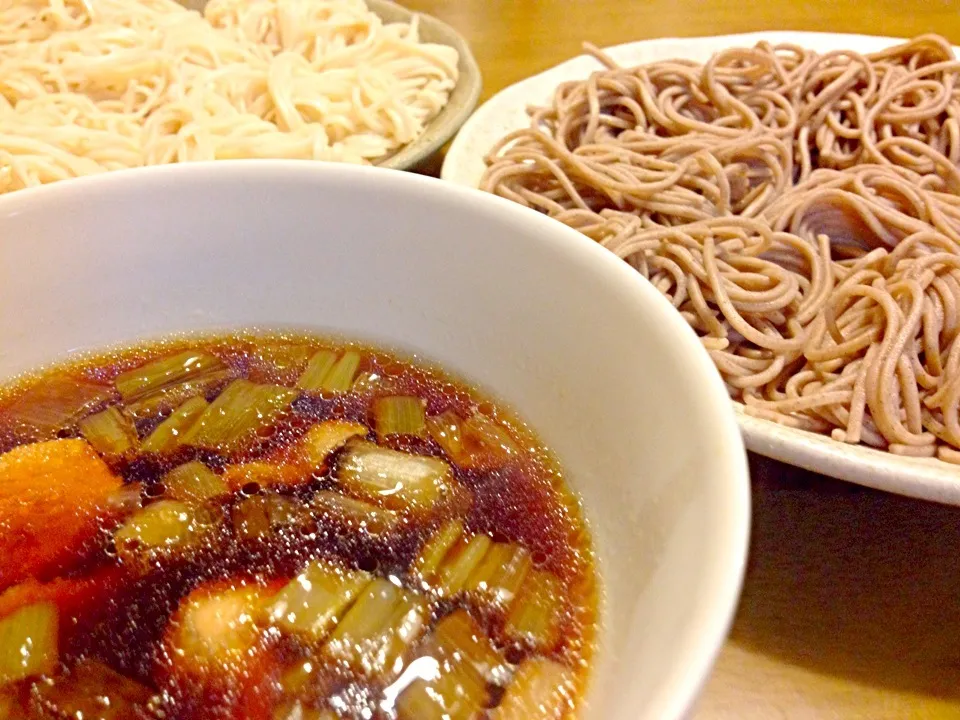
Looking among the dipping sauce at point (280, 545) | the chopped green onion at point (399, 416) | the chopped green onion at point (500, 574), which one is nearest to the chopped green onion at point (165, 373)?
the dipping sauce at point (280, 545)

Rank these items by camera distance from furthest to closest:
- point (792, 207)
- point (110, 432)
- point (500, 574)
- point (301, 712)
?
point (792, 207)
point (110, 432)
point (500, 574)
point (301, 712)

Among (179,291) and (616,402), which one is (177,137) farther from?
(616,402)

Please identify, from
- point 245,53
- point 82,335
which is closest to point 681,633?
point 82,335

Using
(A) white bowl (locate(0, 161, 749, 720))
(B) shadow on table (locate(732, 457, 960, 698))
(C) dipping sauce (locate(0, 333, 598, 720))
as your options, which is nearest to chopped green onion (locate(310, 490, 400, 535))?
(C) dipping sauce (locate(0, 333, 598, 720))

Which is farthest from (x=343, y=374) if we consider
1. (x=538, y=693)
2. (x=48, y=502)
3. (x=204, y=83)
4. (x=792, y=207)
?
(x=204, y=83)

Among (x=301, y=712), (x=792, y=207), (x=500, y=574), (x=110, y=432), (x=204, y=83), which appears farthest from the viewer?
(x=204, y=83)

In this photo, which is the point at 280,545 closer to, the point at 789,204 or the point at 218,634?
the point at 218,634

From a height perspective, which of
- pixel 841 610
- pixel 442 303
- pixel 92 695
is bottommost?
pixel 841 610
